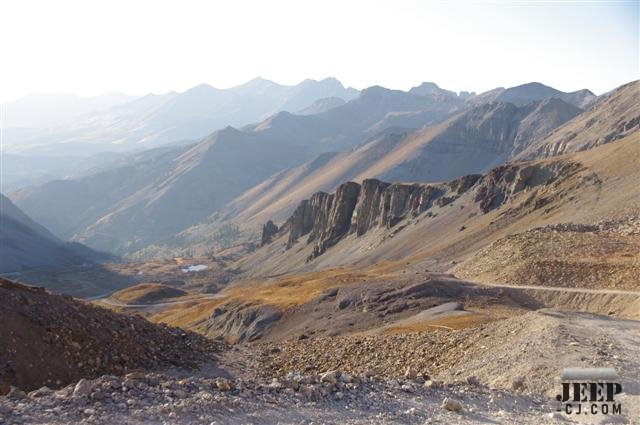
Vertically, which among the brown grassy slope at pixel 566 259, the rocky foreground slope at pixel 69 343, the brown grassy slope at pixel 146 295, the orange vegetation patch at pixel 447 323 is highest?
the rocky foreground slope at pixel 69 343

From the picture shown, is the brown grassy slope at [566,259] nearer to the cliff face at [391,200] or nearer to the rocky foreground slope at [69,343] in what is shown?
the rocky foreground slope at [69,343]

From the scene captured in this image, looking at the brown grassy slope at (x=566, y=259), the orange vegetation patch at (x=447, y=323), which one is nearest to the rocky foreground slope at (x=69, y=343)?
the orange vegetation patch at (x=447, y=323)

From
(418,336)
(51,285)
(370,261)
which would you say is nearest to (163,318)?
→ (370,261)

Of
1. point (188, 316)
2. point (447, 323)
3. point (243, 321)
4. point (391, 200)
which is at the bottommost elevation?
point (188, 316)

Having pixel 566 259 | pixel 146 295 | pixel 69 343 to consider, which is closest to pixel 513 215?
pixel 566 259

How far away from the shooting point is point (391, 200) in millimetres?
133500

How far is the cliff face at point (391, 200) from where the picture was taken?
326 ft

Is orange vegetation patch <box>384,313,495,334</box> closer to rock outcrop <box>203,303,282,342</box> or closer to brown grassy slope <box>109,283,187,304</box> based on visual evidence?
rock outcrop <box>203,303,282,342</box>

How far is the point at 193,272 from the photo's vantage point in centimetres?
18975

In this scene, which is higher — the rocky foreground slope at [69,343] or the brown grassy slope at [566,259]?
the rocky foreground slope at [69,343]

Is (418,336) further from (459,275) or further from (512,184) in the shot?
(512,184)

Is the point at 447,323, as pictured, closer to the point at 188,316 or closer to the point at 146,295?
the point at 188,316

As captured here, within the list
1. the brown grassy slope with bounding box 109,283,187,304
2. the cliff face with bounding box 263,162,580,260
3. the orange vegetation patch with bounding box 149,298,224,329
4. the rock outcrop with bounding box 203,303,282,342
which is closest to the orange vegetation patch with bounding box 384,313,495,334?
the rock outcrop with bounding box 203,303,282,342

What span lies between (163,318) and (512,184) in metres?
59.7
